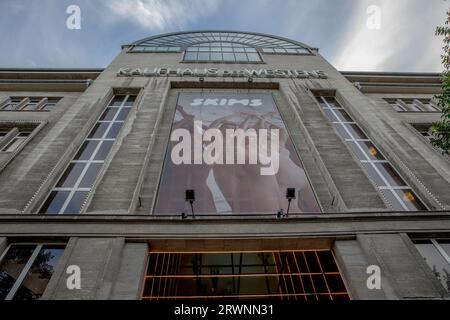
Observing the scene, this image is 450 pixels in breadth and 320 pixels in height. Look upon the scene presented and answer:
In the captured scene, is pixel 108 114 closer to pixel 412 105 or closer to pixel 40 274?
pixel 40 274

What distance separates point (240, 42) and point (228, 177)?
23.7 meters

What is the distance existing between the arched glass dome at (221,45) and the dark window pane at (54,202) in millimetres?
16447

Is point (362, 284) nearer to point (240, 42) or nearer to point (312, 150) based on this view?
point (312, 150)

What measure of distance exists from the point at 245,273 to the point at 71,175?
8.81 meters

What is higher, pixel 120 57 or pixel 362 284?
pixel 120 57

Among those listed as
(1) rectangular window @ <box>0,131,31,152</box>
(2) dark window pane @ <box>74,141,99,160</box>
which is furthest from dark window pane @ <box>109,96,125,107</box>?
(1) rectangular window @ <box>0,131,31,152</box>

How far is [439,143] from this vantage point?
10.3m

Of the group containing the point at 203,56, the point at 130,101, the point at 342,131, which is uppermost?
the point at 203,56

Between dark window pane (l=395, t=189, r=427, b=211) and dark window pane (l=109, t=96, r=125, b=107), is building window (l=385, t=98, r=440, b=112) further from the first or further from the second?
dark window pane (l=109, t=96, r=125, b=107)

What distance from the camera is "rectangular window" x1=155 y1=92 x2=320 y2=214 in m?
11.1

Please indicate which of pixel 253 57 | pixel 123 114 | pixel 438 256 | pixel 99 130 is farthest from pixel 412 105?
pixel 99 130

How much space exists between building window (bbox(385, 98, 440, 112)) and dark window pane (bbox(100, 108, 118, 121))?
20.3 meters

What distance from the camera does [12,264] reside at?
8.53m
